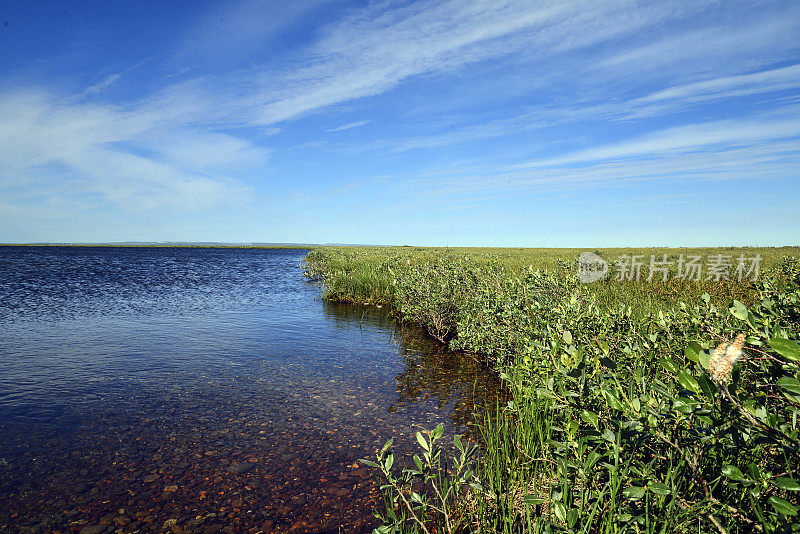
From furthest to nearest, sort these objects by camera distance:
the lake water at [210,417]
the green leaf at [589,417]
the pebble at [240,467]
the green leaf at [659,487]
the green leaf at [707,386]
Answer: the pebble at [240,467]
the lake water at [210,417]
the green leaf at [589,417]
the green leaf at [659,487]
the green leaf at [707,386]

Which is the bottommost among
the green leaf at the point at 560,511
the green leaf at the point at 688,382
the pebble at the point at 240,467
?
the pebble at the point at 240,467

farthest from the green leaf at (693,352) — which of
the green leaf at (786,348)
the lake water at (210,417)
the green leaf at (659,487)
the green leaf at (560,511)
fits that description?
the lake water at (210,417)

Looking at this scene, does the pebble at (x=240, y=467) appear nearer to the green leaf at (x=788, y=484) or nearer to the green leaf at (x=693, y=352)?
the green leaf at (x=693, y=352)

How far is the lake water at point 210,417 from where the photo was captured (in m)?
5.14

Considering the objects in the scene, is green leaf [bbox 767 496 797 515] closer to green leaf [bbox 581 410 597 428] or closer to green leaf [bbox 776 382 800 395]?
green leaf [bbox 776 382 800 395]

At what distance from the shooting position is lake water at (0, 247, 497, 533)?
514 centimetres

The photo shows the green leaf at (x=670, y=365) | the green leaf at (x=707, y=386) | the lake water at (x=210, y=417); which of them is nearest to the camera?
the green leaf at (x=707, y=386)

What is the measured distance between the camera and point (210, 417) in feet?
25.4

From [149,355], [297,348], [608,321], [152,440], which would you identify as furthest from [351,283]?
[608,321]

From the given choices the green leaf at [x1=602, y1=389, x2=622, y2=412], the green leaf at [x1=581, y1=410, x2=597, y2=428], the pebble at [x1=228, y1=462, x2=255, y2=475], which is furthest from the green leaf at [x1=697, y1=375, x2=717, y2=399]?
the pebble at [x1=228, y1=462, x2=255, y2=475]

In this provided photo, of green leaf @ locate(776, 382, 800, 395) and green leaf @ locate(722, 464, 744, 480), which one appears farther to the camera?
green leaf @ locate(722, 464, 744, 480)

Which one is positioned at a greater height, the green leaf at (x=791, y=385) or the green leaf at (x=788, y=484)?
the green leaf at (x=791, y=385)

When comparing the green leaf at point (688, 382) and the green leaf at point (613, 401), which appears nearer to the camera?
the green leaf at point (688, 382)

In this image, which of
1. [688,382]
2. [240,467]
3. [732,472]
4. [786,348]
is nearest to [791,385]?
[786,348]
